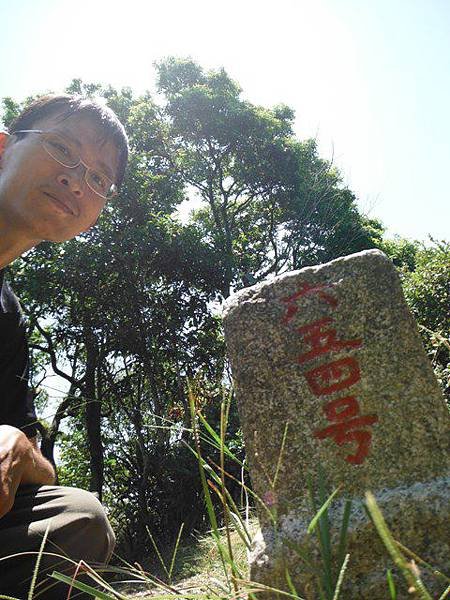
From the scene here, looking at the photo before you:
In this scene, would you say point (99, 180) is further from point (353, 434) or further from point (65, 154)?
point (353, 434)

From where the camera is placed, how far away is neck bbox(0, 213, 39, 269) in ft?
4.90

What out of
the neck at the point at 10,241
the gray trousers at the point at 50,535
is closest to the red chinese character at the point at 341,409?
the gray trousers at the point at 50,535

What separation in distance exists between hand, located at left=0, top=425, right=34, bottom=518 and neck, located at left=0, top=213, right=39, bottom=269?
2.02 ft

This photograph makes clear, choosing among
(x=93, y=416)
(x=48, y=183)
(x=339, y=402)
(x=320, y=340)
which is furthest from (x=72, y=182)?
(x=93, y=416)

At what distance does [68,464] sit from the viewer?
9.81 m

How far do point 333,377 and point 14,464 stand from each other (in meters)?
1.05

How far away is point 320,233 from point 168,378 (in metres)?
4.91

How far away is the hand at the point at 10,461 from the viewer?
1.00 metres

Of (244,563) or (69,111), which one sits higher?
(69,111)

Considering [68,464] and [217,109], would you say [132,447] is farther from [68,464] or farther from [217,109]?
[217,109]

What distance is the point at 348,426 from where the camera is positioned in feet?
5.38

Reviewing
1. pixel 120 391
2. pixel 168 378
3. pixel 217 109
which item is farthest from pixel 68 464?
pixel 217 109

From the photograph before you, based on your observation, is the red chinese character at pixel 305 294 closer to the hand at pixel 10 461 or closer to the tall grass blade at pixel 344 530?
the hand at pixel 10 461

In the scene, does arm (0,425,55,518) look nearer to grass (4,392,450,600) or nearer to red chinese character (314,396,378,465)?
grass (4,392,450,600)
